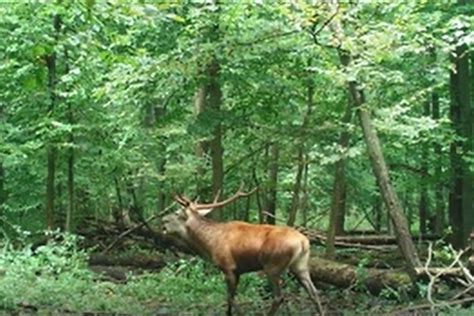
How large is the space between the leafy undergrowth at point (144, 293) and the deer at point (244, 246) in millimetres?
804

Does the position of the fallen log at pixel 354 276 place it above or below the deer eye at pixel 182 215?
below

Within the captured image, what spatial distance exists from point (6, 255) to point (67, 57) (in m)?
4.67

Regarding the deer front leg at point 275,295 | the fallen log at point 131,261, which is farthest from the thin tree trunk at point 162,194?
the deer front leg at point 275,295

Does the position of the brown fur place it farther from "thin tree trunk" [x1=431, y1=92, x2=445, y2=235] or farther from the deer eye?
"thin tree trunk" [x1=431, y1=92, x2=445, y2=235]

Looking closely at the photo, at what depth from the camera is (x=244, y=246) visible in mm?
9609

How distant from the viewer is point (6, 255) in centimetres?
1323

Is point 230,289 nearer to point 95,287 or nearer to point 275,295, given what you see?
point 275,295

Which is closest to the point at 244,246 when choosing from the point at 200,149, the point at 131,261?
the point at 200,149

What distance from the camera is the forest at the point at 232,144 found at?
982 cm

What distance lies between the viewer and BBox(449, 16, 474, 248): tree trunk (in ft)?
52.2

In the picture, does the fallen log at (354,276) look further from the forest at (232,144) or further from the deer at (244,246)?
the deer at (244,246)

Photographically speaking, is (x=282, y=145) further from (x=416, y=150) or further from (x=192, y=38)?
(x=416, y=150)

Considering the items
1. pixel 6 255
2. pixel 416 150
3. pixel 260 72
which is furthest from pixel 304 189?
pixel 6 255

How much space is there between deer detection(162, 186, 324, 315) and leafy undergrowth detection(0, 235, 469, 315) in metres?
0.80
